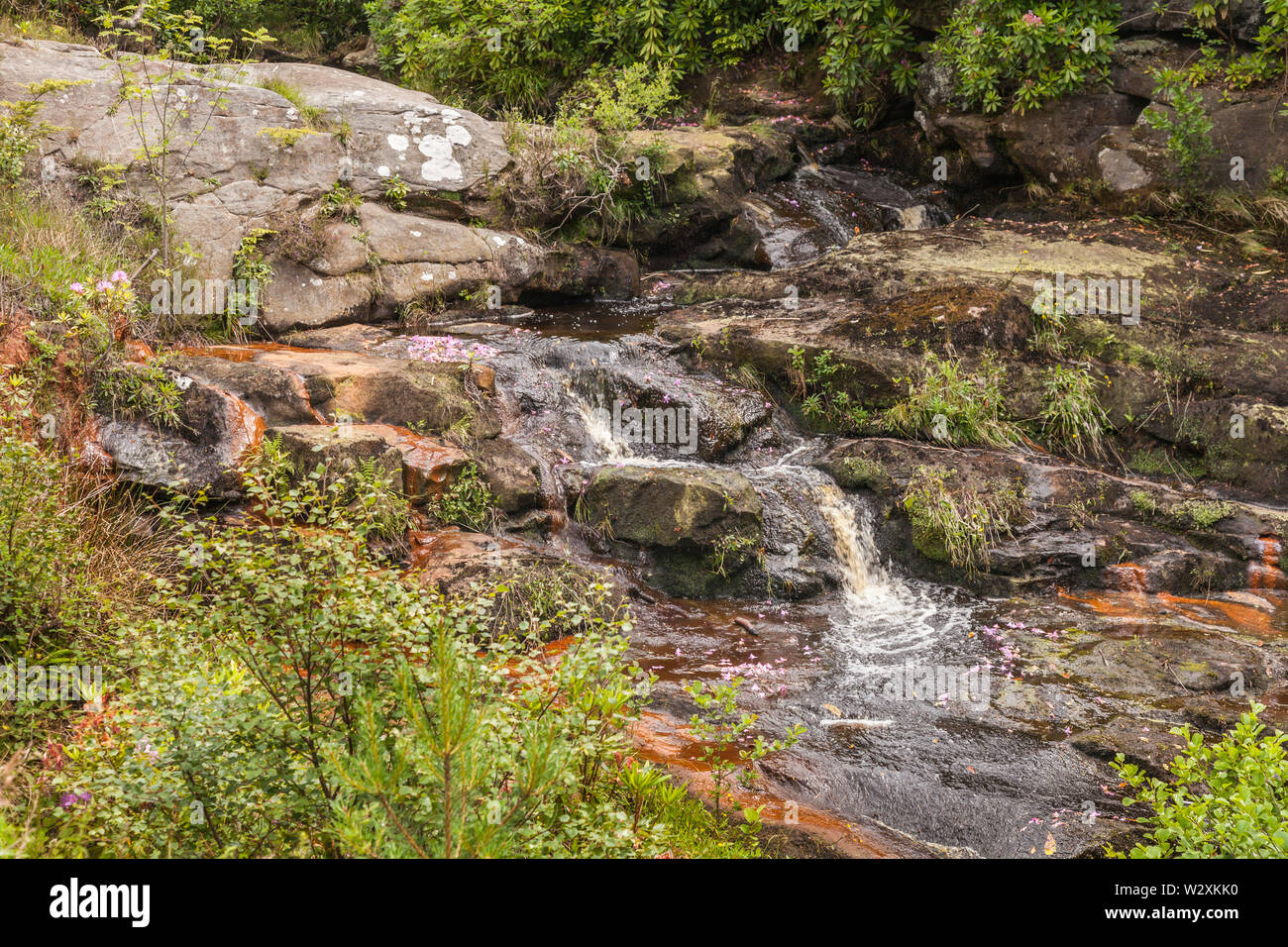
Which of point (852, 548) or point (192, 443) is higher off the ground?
point (192, 443)

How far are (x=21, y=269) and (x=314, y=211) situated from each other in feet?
10.8

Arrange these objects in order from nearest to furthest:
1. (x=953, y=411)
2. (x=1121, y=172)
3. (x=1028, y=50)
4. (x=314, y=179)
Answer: (x=953, y=411)
(x=314, y=179)
(x=1121, y=172)
(x=1028, y=50)

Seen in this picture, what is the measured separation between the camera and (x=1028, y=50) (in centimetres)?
1084

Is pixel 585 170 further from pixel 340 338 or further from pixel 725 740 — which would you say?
pixel 725 740

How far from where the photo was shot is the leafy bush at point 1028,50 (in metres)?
10.8

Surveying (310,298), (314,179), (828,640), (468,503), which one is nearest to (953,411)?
(828,640)

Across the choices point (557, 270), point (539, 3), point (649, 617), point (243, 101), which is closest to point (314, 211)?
point (243, 101)

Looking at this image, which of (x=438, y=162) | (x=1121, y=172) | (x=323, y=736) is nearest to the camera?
(x=323, y=736)

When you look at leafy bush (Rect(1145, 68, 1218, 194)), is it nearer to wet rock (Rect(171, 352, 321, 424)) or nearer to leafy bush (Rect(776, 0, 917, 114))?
leafy bush (Rect(776, 0, 917, 114))

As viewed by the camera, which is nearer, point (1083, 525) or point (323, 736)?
point (323, 736)

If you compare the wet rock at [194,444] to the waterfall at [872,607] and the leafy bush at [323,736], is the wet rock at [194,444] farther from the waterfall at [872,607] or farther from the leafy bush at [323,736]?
the waterfall at [872,607]

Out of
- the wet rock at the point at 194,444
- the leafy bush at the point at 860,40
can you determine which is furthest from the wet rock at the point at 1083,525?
the leafy bush at the point at 860,40

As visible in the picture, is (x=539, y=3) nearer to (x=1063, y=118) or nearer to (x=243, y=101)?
(x=243, y=101)

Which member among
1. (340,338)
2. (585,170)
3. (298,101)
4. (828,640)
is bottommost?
(828,640)
